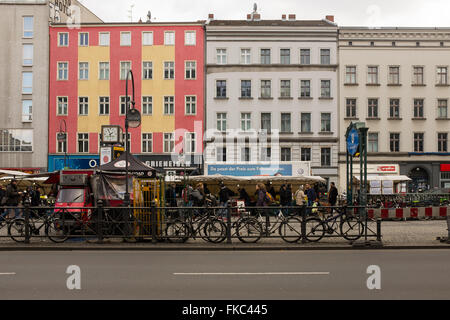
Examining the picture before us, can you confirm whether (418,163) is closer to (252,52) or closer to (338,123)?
(338,123)

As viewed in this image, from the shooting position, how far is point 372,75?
4781cm

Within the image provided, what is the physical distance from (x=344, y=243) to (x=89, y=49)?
3915 centimetres

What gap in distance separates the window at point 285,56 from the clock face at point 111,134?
2554 centimetres

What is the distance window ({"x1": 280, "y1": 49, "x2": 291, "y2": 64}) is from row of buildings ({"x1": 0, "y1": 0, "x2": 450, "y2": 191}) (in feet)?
0.29

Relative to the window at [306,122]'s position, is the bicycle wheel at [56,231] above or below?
below

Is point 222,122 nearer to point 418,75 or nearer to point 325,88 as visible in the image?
point 325,88

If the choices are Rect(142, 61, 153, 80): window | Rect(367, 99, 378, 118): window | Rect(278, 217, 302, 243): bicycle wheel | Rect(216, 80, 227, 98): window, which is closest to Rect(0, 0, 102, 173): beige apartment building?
Rect(142, 61, 153, 80): window

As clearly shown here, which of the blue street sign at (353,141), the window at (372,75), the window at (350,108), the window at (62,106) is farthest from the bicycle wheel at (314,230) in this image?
the window at (62,106)

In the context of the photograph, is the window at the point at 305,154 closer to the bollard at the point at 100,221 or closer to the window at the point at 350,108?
the window at the point at 350,108

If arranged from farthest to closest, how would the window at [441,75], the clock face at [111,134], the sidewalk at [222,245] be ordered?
the window at [441,75], the clock face at [111,134], the sidewalk at [222,245]

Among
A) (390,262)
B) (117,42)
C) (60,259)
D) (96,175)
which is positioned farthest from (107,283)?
(117,42)

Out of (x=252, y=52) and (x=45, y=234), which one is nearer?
(x=45, y=234)

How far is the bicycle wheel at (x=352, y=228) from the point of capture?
49.6 feet

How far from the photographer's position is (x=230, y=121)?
47.6 meters
